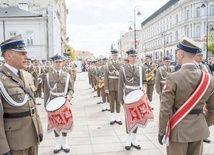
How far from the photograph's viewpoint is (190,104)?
310cm

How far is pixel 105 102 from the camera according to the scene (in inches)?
410

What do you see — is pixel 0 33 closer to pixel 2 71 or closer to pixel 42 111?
pixel 42 111

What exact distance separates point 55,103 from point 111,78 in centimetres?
Result: 342

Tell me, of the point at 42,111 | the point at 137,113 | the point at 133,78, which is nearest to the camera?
the point at 137,113

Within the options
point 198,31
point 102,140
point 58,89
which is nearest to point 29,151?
point 58,89

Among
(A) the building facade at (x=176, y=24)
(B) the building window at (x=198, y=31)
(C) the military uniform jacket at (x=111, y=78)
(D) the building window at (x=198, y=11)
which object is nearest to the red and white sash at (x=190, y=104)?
(C) the military uniform jacket at (x=111, y=78)

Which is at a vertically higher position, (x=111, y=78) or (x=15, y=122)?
(x=111, y=78)

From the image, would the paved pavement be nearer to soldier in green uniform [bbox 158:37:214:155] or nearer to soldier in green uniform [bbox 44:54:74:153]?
soldier in green uniform [bbox 44:54:74:153]

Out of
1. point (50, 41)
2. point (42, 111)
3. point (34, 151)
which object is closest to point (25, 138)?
point (34, 151)

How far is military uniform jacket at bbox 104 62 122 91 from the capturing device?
802cm

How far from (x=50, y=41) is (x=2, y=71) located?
33665mm

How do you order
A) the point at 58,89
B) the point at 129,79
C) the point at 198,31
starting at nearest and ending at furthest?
the point at 58,89 < the point at 129,79 < the point at 198,31

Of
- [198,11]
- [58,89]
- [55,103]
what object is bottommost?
[55,103]

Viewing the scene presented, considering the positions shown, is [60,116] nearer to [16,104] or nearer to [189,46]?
[16,104]
